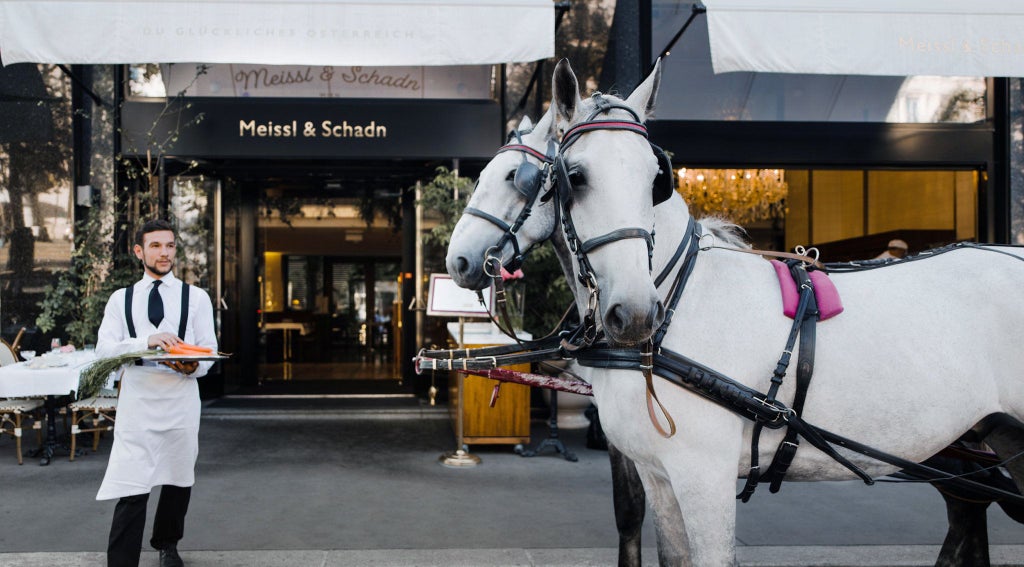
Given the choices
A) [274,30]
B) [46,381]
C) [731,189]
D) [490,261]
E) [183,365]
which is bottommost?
[46,381]

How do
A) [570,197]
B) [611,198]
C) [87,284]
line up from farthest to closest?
1. [87,284]
2. [570,197]
3. [611,198]

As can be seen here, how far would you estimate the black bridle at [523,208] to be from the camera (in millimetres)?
2396

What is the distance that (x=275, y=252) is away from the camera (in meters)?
11.6

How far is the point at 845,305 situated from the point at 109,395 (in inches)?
272

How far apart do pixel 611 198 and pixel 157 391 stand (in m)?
2.96

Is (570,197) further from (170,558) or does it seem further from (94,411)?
(94,411)

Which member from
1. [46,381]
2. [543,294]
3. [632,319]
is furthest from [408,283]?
[632,319]

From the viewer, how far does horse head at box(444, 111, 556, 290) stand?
7.88ft

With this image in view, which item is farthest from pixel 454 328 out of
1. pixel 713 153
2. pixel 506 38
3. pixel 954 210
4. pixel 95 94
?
pixel 954 210

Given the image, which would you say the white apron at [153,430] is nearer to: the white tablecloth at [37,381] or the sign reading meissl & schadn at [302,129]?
the white tablecloth at [37,381]

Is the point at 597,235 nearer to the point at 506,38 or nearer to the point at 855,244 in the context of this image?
the point at 506,38

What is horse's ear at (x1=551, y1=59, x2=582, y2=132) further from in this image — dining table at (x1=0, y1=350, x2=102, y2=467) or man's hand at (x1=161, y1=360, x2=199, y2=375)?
dining table at (x1=0, y1=350, x2=102, y2=467)

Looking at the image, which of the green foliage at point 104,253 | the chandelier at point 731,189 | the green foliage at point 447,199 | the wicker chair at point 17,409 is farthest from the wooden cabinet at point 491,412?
the chandelier at point 731,189

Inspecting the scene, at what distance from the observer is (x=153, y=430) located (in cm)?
400
